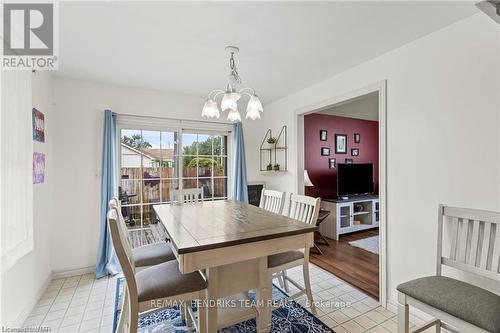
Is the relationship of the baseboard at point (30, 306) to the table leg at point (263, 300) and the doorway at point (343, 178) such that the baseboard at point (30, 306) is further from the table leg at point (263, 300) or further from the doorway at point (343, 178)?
the doorway at point (343, 178)

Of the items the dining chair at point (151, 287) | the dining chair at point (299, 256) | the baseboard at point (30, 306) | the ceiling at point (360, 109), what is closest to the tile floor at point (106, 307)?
the baseboard at point (30, 306)

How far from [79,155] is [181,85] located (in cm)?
155

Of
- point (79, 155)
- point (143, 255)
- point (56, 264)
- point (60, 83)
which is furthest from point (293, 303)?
point (60, 83)

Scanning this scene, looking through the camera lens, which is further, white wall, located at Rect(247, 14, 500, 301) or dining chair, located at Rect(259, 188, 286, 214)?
dining chair, located at Rect(259, 188, 286, 214)

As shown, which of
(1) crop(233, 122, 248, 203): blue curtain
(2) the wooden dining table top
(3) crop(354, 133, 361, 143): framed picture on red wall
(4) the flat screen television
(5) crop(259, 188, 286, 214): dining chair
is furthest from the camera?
(3) crop(354, 133, 361, 143): framed picture on red wall

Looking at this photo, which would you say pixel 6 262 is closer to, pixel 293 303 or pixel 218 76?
pixel 293 303

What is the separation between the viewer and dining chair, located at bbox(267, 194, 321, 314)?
1974 millimetres

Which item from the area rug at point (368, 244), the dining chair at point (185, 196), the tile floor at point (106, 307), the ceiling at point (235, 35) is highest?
the ceiling at point (235, 35)

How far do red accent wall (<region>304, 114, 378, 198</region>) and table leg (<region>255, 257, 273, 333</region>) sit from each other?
275 cm

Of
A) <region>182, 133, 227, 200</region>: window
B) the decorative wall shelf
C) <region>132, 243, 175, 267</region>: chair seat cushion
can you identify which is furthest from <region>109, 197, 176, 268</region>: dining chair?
the decorative wall shelf

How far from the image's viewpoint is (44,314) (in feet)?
7.01

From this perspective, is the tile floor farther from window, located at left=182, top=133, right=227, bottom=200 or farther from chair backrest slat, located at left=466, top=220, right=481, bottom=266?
window, located at left=182, top=133, right=227, bottom=200

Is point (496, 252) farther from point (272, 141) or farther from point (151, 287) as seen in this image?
point (272, 141)

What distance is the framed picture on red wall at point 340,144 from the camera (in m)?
4.80
